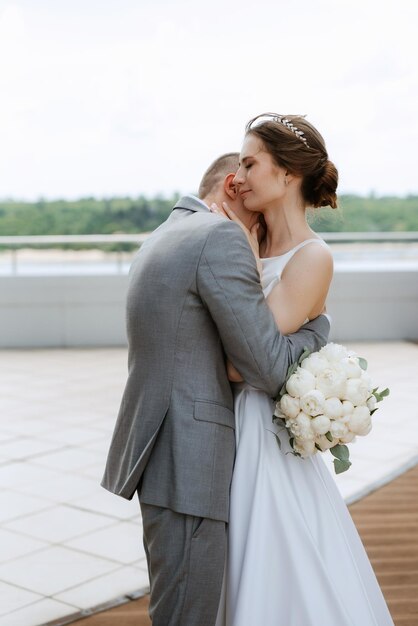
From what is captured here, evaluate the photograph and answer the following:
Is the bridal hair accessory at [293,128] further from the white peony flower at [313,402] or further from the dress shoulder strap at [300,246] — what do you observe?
the white peony flower at [313,402]

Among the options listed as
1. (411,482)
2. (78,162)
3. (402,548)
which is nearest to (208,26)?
(78,162)

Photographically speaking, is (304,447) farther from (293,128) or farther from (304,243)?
(293,128)

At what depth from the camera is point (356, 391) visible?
226 cm

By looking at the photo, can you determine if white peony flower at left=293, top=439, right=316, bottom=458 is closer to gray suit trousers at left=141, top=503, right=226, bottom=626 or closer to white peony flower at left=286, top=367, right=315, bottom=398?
white peony flower at left=286, top=367, right=315, bottom=398

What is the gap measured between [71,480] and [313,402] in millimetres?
3405

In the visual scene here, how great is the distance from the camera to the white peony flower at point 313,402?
2172 millimetres

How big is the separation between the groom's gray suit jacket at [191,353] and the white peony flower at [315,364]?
0.03 meters

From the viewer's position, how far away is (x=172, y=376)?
2.16 m

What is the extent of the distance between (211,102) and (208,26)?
43.8 inches

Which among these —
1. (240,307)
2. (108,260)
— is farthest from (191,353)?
(108,260)

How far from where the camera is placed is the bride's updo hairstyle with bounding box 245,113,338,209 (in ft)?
7.68

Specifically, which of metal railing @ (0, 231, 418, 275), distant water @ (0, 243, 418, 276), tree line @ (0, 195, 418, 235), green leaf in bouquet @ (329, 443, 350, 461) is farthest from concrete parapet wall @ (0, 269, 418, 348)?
green leaf in bouquet @ (329, 443, 350, 461)

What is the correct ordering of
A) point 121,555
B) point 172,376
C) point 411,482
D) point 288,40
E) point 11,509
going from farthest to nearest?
point 288,40 → point 411,482 → point 11,509 → point 121,555 → point 172,376

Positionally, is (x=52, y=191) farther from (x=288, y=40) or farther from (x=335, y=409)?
(x=335, y=409)
